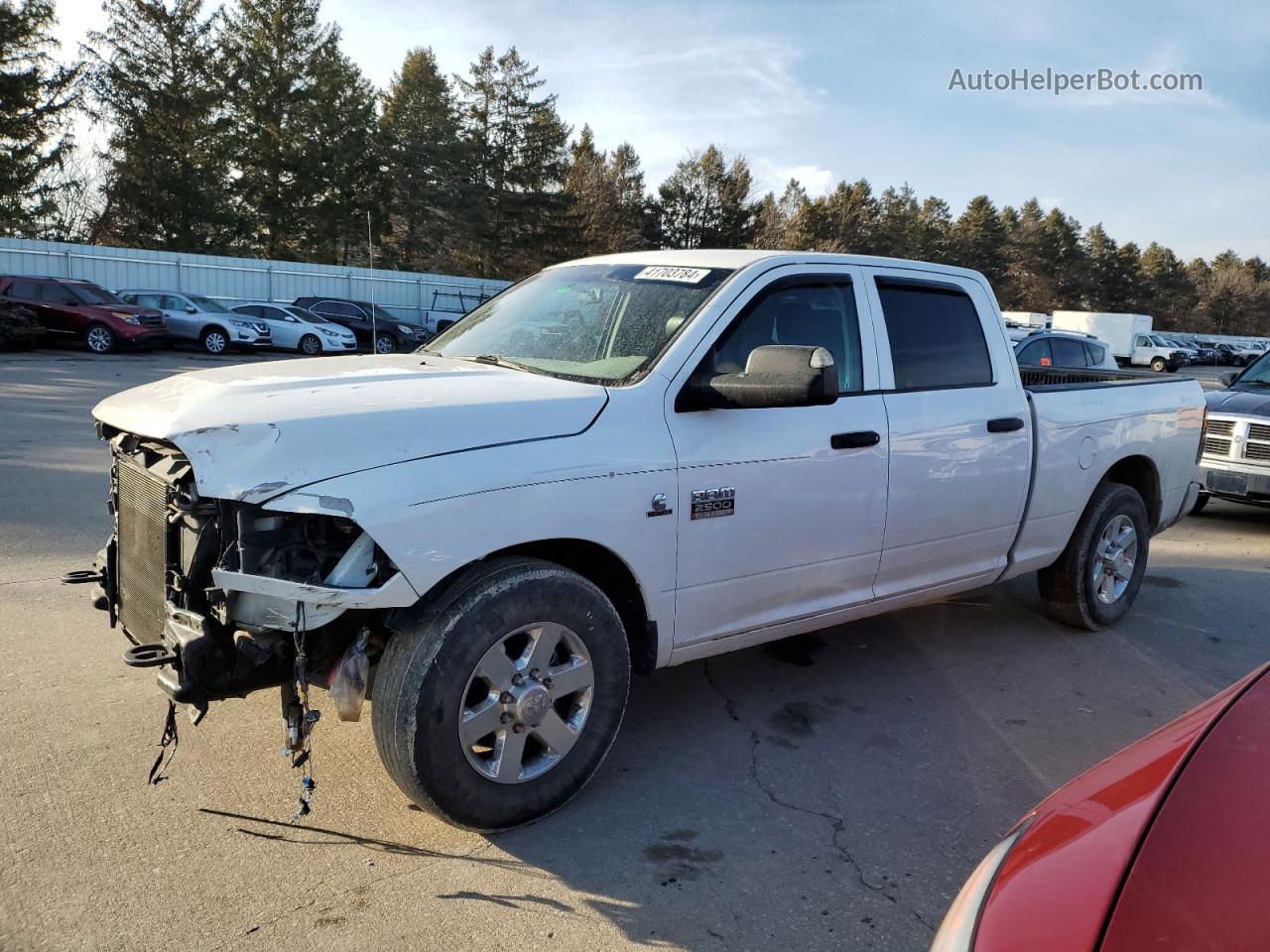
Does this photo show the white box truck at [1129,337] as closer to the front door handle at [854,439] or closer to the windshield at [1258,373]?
the windshield at [1258,373]

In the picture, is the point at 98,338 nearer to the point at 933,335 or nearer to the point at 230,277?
the point at 230,277

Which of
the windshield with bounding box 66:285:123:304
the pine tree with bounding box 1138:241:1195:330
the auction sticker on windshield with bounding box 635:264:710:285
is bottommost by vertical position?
the windshield with bounding box 66:285:123:304

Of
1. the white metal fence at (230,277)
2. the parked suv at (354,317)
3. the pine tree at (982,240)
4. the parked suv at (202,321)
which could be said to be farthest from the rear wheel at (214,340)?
the pine tree at (982,240)

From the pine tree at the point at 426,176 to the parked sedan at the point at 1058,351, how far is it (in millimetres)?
39706

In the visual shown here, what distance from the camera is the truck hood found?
2781 mm

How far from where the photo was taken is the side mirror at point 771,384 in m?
3.36

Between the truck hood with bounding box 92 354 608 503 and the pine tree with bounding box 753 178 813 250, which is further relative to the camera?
the pine tree with bounding box 753 178 813 250

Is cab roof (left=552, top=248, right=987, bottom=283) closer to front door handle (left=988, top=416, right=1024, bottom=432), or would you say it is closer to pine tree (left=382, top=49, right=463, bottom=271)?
front door handle (left=988, top=416, right=1024, bottom=432)

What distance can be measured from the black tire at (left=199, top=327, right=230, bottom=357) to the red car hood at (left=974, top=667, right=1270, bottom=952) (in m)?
26.7

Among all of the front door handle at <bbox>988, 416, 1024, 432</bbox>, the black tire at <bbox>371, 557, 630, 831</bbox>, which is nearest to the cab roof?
the front door handle at <bbox>988, 416, 1024, 432</bbox>

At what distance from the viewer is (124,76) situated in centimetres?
4238

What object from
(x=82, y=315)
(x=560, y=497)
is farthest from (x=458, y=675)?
(x=82, y=315)

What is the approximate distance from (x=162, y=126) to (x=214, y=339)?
77.4 feet

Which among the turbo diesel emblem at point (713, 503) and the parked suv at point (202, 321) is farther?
the parked suv at point (202, 321)
